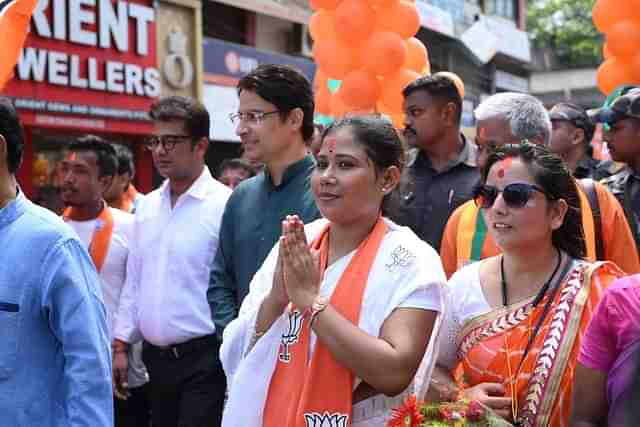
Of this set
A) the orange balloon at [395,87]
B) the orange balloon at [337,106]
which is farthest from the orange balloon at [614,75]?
the orange balloon at [337,106]

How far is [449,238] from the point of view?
11.4 ft

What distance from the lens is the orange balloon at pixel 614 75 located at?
587 cm

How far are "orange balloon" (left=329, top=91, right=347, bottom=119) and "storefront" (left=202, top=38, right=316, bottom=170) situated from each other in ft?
21.9

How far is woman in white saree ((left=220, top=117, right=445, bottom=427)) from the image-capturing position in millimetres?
2359


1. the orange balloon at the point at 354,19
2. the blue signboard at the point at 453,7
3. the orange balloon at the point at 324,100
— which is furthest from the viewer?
the blue signboard at the point at 453,7

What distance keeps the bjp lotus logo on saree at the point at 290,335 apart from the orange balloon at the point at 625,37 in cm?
408

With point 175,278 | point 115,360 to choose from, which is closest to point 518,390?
point 175,278

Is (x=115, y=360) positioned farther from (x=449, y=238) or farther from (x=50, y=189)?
(x=50, y=189)

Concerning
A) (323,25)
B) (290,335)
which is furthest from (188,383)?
(323,25)

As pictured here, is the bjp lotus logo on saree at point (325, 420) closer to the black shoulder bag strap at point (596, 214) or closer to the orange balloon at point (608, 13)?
the black shoulder bag strap at point (596, 214)

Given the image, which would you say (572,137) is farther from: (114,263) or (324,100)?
(114,263)

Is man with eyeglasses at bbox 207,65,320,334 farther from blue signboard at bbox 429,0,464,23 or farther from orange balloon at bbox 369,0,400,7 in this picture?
blue signboard at bbox 429,0,464,23

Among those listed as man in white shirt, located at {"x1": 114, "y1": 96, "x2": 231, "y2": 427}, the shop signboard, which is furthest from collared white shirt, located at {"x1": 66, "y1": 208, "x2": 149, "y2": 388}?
the shop signboard

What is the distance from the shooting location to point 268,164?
3.60 m
